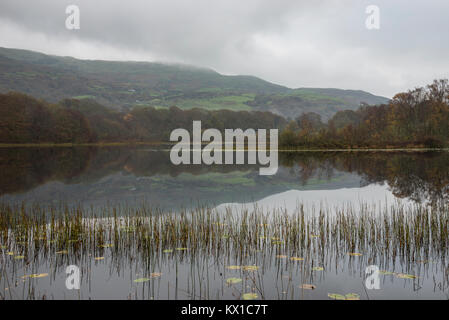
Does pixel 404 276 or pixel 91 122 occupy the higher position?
pixel 91 122

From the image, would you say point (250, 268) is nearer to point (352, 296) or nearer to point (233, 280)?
point (233, 280)

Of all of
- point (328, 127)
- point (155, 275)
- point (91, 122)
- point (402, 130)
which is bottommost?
point (155, 275)

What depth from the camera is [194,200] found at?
14.3 meters

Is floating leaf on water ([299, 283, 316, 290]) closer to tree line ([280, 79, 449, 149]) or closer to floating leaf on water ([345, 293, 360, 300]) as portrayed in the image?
floating leaf on water ([345, 293, 360, 300])

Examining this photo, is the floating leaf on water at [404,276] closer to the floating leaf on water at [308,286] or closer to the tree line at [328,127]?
the floating leaf on water at [308,286]

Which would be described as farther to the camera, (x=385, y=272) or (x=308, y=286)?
(x=385, y=272)

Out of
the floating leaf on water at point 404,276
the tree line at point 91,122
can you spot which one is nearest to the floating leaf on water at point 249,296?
the floating leaf on water at point 404,276

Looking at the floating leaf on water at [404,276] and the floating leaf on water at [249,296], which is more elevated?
the floating leaf on water at [404,276]

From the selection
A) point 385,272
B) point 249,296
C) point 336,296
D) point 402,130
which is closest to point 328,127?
point 402,130

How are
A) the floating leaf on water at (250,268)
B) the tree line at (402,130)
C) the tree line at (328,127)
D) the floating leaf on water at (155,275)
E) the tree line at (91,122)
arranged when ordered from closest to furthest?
the floating leaf on water at (155,275)
the floating leaf on water at (250,268)
the tree line at (402,130)
the tree line at (328,127)
the tree line at (91,122)

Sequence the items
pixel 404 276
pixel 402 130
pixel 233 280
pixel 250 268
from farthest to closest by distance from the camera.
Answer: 1. pixel 402 130
2. pixel 250 268
3. pixel 404 276
4. pixel 233 280

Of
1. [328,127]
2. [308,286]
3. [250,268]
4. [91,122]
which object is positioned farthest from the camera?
[91,122]

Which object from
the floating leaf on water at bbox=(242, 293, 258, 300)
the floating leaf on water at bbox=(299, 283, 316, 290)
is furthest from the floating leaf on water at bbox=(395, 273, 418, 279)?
the floating leaf on water at bbox=(242, 293, 258, 300)

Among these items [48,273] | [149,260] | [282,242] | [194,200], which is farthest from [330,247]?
[194,200]
